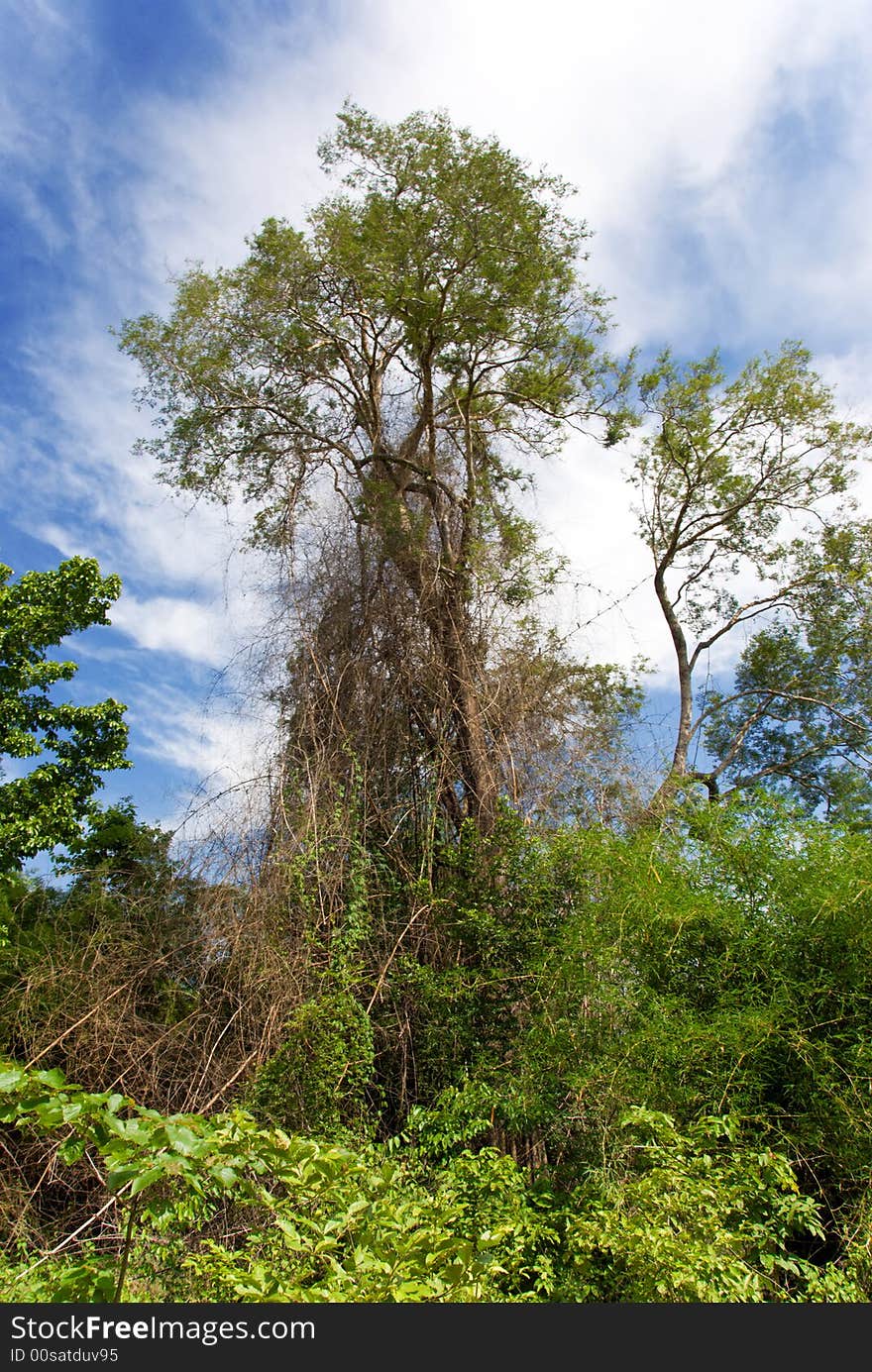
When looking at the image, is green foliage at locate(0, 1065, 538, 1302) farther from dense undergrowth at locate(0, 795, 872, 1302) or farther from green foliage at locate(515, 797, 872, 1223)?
green foliage at locate(515, 797, 872, 1223)

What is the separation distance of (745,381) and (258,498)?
662 cm

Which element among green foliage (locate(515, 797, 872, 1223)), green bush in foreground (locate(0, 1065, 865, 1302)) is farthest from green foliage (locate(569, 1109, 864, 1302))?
green foliage (locate(515, 797, 872, 1223))

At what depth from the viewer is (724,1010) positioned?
445cm

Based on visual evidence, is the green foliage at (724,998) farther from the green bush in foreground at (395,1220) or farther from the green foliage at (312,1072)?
the green foliage at (312,1072)

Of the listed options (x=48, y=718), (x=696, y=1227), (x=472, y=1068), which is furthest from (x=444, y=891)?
(x=48, y=718)

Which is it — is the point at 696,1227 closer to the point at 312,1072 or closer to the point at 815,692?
the point at 312,1072

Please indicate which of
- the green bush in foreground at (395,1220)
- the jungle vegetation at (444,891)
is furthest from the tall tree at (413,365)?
the green bush in foreground at (395,1220)

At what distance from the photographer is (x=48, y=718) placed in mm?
11039

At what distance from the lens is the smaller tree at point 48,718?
33.3 ft

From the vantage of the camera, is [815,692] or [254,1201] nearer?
[254,1201]

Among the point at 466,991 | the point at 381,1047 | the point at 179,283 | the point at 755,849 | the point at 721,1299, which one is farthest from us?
the point at 179,283

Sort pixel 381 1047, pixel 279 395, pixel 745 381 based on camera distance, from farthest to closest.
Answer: pixel 745 381 < pixel 279 395 < pixel 381 1047

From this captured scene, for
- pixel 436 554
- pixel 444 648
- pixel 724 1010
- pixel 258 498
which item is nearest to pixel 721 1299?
pixel 724 1010

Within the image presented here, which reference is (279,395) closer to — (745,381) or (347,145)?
(347,145)
